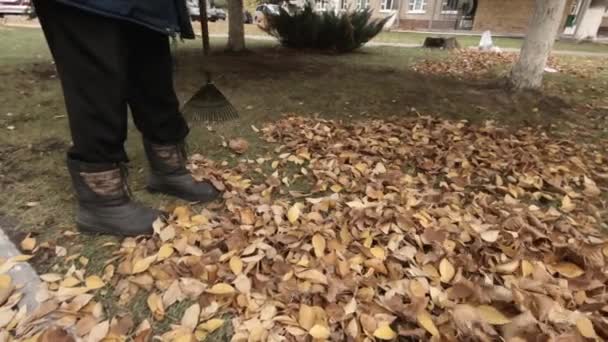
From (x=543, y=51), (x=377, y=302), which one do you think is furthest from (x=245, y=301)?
(x=543, y=51)

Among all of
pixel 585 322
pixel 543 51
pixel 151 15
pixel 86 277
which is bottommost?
pixel 86 277

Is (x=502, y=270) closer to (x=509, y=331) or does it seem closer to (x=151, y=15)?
(x=509, y=331)

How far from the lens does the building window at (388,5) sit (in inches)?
946

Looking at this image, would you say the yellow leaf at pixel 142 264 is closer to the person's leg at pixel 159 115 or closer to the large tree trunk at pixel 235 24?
the person's leg at pixel 159 115

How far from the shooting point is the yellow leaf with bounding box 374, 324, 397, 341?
1033 millimetres


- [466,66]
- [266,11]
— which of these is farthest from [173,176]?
[266,11]

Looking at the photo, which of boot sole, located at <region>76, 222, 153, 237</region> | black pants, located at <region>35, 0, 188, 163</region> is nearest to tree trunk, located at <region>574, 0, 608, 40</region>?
black pants, located at <region>35, 0, 188, 163</region>

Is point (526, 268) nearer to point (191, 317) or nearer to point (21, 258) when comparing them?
point (191, 317)

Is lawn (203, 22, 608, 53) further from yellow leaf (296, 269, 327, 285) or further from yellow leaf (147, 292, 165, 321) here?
yellow leaf (147, 292, 165, 321)

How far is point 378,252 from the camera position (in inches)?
53.5

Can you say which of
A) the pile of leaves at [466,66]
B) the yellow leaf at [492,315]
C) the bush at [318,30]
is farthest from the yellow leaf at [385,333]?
the bush at [318,30]

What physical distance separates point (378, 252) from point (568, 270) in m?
0.65

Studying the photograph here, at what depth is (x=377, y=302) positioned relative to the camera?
1.13 meters

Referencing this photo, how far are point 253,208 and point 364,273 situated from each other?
0.61 m
